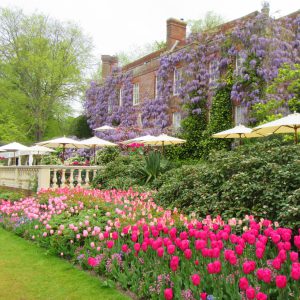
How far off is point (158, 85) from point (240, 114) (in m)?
7.98

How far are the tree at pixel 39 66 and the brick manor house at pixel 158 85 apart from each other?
3.26 metres

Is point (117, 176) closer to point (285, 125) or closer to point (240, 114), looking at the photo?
point (285, 125)

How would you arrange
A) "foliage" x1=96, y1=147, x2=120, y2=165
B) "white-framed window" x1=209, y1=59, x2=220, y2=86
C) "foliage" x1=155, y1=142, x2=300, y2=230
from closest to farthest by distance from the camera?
"foliage" x1=155, y1=142, x2=300, y2=230
"foliage" x1=96, y1=147, x2=120, y2=165
"white-framed window" x1=209, y1=59, x2=220, y2=86

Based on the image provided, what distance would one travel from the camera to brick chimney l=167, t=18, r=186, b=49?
28.2 metres

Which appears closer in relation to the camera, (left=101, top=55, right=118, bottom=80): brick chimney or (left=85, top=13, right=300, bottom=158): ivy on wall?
(left=85, top=13, right=300, bottom=158): ivy on wall

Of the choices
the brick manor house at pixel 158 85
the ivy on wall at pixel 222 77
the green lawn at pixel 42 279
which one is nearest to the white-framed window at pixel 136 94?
the brick manor house at pixel 158 85

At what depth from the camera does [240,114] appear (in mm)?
20250

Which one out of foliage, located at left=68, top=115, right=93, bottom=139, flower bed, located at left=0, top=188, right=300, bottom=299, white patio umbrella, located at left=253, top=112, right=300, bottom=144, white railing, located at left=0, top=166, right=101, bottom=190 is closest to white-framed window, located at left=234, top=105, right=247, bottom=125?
white patio umbrella, located at left=253, top=112, right=300, bottom=144

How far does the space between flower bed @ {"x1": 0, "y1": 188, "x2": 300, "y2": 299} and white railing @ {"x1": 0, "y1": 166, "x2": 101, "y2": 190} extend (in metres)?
4.39

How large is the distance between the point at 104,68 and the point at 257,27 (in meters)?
20.2

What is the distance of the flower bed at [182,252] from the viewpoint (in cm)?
334

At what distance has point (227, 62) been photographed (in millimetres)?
21000

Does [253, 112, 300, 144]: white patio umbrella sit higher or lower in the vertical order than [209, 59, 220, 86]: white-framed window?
lower

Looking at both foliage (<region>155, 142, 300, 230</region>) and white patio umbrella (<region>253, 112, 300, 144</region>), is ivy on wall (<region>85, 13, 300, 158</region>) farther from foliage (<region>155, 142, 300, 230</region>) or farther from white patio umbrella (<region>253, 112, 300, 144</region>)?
foliage (<region>155, 142, 300, 230</region>)
